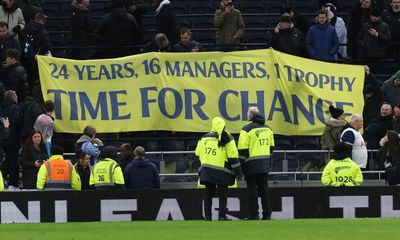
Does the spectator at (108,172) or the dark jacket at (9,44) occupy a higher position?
the dark jacket at (9,44)

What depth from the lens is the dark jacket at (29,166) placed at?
25.1m

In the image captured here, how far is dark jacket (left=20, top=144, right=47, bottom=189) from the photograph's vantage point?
25078 millimetres

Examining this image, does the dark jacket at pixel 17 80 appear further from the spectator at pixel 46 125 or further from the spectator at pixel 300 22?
the spectator at pixel 300 22

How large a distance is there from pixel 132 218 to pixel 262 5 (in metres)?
8.45

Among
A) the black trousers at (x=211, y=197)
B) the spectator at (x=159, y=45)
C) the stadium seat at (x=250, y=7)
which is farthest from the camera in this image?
the stadium seat at (x=250, y=7)

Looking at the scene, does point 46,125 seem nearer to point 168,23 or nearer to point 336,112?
point 168,23

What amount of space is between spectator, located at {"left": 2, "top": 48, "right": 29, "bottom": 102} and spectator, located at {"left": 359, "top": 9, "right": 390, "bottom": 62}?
661 centimetres

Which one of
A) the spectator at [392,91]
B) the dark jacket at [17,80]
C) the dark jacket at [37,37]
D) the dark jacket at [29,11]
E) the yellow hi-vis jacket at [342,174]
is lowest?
the yellow hi-vis jacket at [342,174]

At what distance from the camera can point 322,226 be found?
21391 mm

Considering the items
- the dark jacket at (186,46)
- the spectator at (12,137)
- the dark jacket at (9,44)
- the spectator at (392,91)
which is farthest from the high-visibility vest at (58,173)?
the spectator at (392,91)

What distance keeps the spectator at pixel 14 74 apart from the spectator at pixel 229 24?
159 inches

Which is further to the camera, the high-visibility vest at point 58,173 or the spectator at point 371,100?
the spectator at point 371,100

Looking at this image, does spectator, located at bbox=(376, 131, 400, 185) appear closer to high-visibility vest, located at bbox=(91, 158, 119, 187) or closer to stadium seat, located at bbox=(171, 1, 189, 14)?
high-visibility vest, located at bbox=(91, 158, 119, 187)

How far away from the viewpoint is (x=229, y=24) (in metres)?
28.3
